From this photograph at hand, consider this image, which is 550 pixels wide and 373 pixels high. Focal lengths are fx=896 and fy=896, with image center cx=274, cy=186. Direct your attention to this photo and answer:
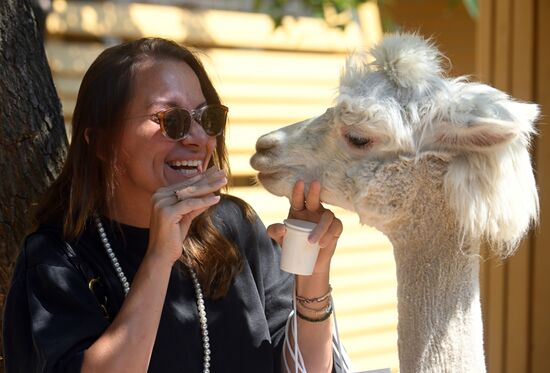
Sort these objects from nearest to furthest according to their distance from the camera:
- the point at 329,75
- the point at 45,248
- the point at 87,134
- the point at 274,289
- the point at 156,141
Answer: the point at 45,248 < the point at 156,141 < the point at 87,134 < the point at 274,289 < the point at 329,75

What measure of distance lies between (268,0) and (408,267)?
3.27m

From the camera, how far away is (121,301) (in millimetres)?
2166

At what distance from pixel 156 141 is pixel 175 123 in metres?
0.07

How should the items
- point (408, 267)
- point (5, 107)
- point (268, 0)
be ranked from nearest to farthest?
point (408, 267) → point (5, 107) → point (268, 0)

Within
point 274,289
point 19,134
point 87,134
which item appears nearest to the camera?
point 87,134

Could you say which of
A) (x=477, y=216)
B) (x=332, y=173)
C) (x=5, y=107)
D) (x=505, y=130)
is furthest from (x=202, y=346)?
(x=5, y=107)

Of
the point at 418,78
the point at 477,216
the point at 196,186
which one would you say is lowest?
the point at 477,216

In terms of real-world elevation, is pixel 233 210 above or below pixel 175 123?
below

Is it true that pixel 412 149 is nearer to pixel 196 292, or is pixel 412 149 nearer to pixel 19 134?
pixel 196 292

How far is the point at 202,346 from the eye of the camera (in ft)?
7.34

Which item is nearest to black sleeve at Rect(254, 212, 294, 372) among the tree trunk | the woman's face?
the woman's face

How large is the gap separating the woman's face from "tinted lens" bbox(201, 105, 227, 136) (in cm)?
2

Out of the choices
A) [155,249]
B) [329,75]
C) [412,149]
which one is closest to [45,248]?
[155,249]

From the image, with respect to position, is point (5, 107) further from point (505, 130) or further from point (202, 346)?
point (505, 130)
